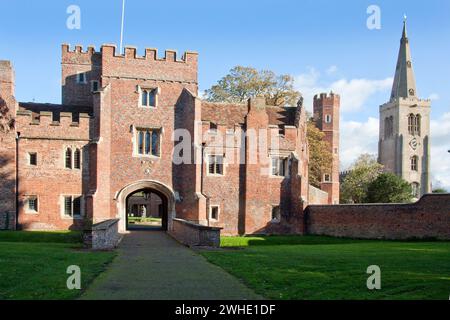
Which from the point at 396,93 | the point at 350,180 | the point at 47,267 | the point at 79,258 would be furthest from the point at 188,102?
the point at 396,93

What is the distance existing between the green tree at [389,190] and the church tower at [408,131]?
40458mm

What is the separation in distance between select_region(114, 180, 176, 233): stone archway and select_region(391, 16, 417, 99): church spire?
220ft

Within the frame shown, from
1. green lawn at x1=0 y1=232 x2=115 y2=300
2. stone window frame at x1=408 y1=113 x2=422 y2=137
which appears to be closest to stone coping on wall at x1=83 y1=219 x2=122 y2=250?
green lawn at x1=0 y1=232 x2=115 y2=300

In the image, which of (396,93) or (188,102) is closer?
(188,102)

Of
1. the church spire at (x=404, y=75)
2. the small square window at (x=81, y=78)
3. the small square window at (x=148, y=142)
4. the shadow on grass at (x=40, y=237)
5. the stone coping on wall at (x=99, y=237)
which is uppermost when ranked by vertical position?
the church spire at (x=404, y=75)

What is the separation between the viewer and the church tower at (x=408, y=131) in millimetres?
87625

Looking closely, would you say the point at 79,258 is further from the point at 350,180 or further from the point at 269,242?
the point at 350,180

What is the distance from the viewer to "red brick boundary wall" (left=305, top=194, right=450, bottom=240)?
85.3 feet

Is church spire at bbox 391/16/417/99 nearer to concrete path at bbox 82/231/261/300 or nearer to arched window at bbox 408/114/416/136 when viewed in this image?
arched window at bbox 408/114/416/136

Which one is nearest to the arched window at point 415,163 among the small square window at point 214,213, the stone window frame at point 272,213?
the stone window frame at point 272,213

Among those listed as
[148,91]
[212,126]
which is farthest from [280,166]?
[148,91]

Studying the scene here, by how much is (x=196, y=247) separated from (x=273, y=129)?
14704mm

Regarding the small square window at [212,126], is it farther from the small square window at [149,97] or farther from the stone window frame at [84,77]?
the stone window frame at [84,77]
